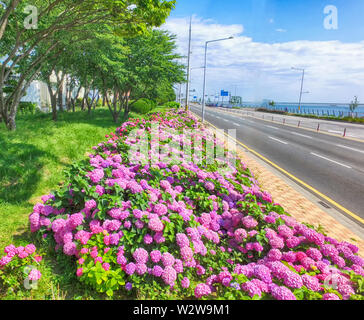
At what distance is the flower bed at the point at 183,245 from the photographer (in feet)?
8.74

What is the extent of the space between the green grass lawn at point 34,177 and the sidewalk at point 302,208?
427cm

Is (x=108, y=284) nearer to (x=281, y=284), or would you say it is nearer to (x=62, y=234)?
(x=62, y=234)

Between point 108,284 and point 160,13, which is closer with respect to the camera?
point 108,284

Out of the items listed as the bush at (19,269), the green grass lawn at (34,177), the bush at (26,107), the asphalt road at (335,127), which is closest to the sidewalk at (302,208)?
the green grass lawn at (34,177)

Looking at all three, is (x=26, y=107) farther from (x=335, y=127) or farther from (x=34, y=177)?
(x=335, y=127)

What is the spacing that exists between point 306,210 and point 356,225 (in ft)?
3.43

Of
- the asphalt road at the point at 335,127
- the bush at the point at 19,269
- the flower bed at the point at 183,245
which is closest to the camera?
the bush at the point at 19,269

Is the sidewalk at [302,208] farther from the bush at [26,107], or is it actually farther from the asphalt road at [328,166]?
the bush at [26,107]

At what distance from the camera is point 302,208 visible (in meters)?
5.85

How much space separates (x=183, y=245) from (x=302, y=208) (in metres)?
4.14

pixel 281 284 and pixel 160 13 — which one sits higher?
pixel 160 13

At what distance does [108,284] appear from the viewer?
8.41 ft

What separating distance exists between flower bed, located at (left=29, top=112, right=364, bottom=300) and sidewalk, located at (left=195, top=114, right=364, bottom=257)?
1.07 meters
